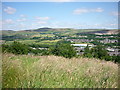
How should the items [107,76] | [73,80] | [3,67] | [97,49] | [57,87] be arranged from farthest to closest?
[97,49]
[3,67]
[107,76]
[73,80]
[57,87]

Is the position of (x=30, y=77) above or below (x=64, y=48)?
above

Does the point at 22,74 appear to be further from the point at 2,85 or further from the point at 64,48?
the point at 64,48

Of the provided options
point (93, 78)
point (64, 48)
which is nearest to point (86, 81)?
point (93, 78)

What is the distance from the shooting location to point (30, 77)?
3357 mm

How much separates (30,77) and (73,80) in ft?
4.01

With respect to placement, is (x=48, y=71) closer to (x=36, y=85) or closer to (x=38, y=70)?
(x=38, y=70)

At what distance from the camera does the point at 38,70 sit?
384cm

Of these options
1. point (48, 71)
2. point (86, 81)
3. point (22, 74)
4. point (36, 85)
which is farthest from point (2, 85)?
point (86, 81)

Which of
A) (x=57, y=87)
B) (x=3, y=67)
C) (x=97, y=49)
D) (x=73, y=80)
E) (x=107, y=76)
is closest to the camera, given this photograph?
(x=57, y=87)

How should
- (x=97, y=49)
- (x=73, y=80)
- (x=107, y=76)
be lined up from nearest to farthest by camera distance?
(x=73, y=80) → (x=107, y=76) → (x=97, y=49)

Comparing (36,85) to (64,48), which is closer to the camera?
(36,85)

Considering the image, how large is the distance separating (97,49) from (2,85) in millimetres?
29776

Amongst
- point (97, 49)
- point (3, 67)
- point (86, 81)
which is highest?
point (3, 67)

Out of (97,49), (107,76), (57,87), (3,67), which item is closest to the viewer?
(57,87)
